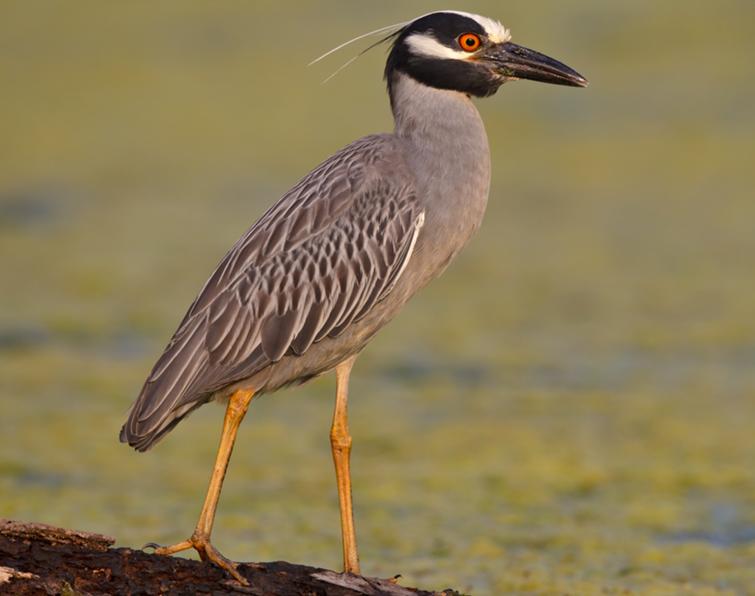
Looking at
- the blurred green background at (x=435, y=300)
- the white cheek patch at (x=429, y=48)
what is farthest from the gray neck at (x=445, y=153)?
the blurred green background at (x=435, y=300)

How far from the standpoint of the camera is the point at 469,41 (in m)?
5.63

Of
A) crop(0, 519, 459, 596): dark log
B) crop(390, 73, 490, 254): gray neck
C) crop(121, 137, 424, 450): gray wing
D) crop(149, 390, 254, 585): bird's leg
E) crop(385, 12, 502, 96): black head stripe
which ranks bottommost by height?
crop(0, 519, 459, 596): dark log

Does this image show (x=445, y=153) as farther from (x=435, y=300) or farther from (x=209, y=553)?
(x=435, y=300)

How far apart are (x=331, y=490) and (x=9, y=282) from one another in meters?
3.94

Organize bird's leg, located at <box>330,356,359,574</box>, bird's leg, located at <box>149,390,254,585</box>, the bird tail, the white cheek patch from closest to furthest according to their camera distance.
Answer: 1. bird's leg, located at <box>149,390,254,585</box>
2. the bird tail
3. bird's leg, located at <box>330,356,359,574</box>
4. the white cheek patch

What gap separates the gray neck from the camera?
533cm

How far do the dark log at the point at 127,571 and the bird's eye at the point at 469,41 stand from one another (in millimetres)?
2228

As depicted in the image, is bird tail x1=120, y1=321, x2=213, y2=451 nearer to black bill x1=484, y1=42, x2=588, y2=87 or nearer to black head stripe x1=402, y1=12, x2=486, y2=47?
black head stripe x1=402, y1=12, x2=486, y2=47

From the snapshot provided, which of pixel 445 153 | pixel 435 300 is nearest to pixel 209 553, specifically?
pixel 445 153

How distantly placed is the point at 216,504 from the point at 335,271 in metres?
1.02

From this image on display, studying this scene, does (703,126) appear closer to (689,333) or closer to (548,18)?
(548,18)

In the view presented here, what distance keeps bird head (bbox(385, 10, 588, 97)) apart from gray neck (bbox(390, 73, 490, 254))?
0.19 feet

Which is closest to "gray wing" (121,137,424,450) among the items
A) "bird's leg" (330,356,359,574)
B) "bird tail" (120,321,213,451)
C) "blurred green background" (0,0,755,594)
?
"bird tail" (120,321,213,451)

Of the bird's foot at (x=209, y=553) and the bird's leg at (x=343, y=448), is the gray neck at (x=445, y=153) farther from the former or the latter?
the bird's foot at (x=209, y=553)
